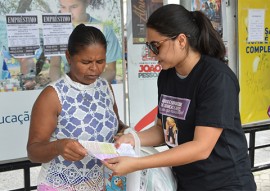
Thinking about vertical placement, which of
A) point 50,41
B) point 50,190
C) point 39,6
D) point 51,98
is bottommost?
point 50,190

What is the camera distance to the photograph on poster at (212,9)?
3.61 m

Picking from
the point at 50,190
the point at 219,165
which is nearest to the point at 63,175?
the point at 50,190

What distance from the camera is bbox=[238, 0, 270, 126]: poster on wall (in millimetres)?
3895

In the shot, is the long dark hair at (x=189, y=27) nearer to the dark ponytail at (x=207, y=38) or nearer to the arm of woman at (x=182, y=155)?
the dark ponytail at (x=207, y=38)

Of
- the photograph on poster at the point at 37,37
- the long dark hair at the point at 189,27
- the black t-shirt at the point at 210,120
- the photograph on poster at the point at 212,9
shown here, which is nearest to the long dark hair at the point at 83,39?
the long dark hair at the point at 189,27

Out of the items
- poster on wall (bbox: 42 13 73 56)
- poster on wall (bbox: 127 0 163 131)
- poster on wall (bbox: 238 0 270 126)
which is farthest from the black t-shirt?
poster on wall (bbox: 238 0 270 126)

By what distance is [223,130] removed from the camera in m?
1.62

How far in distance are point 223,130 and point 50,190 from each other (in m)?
0.82

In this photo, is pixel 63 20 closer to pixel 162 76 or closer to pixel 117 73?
pixel 117 73

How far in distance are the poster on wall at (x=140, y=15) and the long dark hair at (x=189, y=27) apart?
1618mm

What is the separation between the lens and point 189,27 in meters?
1.62

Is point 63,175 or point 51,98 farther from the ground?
point 51,98

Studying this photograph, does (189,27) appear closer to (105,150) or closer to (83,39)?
(83,39)

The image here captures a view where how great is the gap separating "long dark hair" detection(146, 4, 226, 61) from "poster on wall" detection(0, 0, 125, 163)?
139cm
